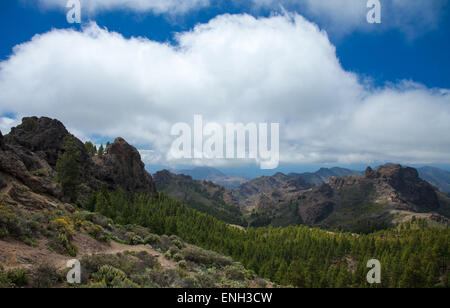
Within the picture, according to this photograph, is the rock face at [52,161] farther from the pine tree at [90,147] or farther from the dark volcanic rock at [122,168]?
the pine tree at [90,147]

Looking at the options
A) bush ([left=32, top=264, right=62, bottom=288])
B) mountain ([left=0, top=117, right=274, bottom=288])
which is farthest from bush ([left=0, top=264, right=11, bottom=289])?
bush ([left=32, top=264, right=62, bottom=288])

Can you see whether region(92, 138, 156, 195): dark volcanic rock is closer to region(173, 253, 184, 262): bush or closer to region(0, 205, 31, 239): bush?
region(173, 253, 184, 262): bush

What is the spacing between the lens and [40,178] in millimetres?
33906

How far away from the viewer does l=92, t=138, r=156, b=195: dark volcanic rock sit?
103000mm

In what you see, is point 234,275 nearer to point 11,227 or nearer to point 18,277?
point 18,277

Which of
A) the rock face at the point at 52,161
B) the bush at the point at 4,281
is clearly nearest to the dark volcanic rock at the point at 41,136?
the rock face at the point at 52,161

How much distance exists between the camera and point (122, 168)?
116312mm

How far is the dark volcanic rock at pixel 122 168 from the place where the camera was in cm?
10300

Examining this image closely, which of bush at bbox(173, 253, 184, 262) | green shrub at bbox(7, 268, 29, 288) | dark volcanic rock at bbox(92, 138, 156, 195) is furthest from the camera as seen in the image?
dark volcanic rock at bbox(92, 138, 156, 195)

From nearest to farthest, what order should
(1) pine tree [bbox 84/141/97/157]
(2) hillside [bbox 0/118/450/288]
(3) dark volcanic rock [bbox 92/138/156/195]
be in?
1. (2) hillside [bbox 0/118/450/288]
2. (3) dark volcanic rock [bbox 92/138/156/195]
3. (1) pine tree [bbox 84/141/97/157]

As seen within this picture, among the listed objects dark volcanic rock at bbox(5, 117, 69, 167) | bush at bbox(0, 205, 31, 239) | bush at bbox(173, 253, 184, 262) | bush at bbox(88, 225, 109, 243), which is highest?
dark volcanic rock at bbox(5, 117, 69, 167)

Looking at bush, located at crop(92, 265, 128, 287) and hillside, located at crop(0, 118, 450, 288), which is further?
hillside, located at crop(0, 118, 450, 288)
